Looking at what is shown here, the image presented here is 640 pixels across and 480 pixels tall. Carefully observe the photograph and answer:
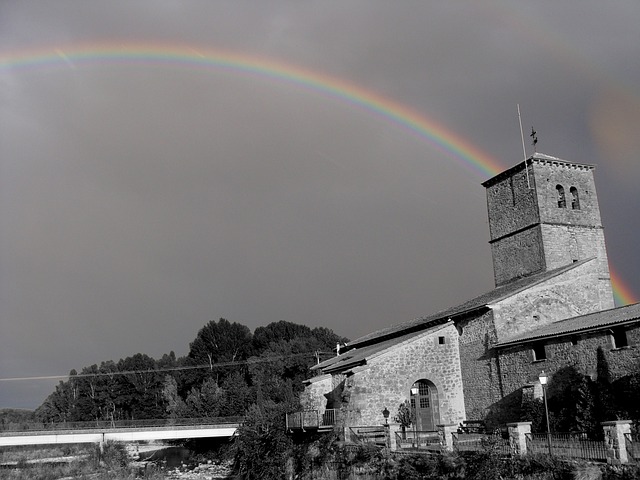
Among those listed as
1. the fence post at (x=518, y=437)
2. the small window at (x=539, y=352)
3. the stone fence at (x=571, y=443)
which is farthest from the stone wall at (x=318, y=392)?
the fence post at (x=518, y=437)

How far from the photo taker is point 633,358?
78.0 ft

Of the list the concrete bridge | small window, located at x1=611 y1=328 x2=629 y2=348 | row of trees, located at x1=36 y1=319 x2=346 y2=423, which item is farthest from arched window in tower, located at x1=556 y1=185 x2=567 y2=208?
row of trees, located at x1=36 y1=319 x2=346 y2=423

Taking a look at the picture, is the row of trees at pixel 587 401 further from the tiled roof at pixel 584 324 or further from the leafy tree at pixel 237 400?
the leafy tree at pixel 237 400

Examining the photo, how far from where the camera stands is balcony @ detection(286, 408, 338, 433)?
3148 cm

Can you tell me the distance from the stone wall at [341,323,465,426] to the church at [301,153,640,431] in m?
0.06

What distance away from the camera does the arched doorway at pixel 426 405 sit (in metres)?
32.7

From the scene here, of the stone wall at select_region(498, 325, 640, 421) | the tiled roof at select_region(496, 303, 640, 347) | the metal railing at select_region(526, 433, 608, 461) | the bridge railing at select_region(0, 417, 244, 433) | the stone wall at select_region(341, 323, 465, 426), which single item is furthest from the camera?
the bridge railing at select_region(0, 417, 244, 433)

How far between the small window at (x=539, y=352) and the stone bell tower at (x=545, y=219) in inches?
421

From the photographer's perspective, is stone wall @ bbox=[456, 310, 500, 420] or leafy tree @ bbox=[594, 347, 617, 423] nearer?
leafy tree @ bbox=[594, 347, 617, 423]

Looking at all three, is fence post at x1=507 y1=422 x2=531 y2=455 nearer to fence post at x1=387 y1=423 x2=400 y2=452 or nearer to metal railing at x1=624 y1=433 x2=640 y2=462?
metal railing at x1=624 y1=433 x2=640 y2=462

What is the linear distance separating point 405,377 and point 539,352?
23.9ft

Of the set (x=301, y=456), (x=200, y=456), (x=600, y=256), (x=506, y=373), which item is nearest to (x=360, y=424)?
(x=301, y=456)

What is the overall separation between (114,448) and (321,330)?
47.3 m

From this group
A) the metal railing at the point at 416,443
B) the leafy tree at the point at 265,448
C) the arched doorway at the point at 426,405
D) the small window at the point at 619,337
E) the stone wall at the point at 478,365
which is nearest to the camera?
the metal railing at the point at 416,443
